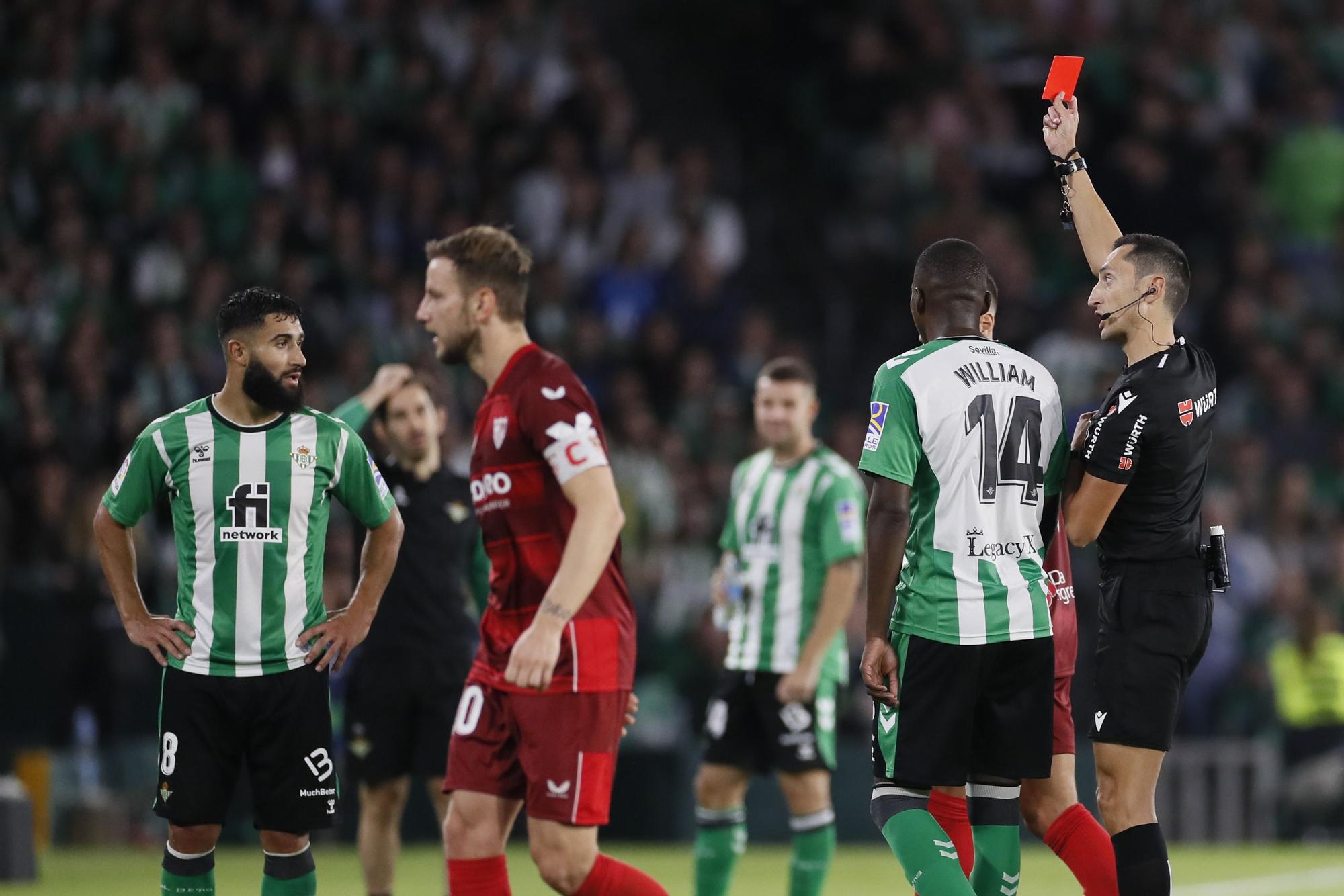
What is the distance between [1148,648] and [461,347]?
8.01 feet

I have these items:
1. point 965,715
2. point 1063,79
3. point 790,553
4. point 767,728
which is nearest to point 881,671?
point 965,715

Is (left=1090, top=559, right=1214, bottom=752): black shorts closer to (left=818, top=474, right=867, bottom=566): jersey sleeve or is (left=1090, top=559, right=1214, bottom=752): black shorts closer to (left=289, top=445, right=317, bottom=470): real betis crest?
(left=818, top=474, right=867, bottom=566): jersey sleeve

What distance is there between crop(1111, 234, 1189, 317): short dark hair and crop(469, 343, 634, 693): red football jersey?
1.96 m

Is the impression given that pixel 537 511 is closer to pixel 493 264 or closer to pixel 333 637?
pixel 493 264

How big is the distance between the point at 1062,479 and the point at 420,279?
30.6 feet

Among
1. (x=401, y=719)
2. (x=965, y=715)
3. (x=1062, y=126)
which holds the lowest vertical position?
(x=401, y=719)

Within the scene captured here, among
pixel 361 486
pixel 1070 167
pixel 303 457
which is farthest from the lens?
pixel 1070 167

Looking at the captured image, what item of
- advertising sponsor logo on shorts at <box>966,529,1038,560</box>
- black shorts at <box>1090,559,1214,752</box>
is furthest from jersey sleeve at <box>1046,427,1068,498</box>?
black shorts at <box>1090,559,1214,752</box>

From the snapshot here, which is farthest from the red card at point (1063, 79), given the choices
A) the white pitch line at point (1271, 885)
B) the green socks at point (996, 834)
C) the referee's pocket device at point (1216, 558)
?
the white pitch line at point (1271, 885)

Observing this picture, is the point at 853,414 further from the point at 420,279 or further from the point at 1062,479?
the point at 1062,479

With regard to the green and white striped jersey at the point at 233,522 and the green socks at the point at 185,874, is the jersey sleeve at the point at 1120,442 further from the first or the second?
the green socks at the point at 185,874

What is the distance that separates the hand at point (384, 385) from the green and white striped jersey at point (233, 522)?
1412 mm

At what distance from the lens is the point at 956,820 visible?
6.34m

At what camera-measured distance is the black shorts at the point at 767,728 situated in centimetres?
837
